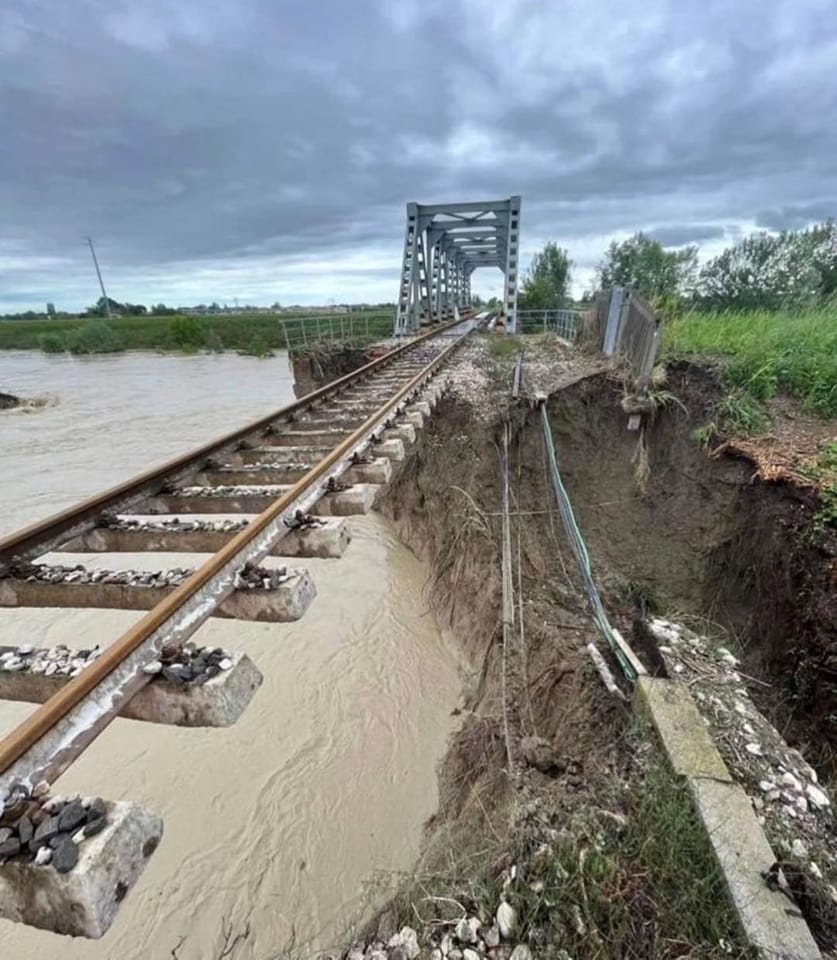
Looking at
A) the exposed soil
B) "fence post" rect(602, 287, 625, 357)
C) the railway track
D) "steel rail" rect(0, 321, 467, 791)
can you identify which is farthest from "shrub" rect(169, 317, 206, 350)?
"steel rail" rect(0, 321, 467, 791)

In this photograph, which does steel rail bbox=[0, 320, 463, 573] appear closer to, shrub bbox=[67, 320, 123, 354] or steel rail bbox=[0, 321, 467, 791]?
steel rail bbox=[0, 321, 467, 791]

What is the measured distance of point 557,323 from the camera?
15766 mm

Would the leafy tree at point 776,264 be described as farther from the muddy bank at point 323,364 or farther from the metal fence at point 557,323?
the muddy bank at point 323,364

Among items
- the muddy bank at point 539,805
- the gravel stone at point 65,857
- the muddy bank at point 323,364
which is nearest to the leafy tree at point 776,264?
the muddy bank at point 323,364

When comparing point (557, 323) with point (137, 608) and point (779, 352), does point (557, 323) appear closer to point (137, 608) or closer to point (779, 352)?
point (779, 352)

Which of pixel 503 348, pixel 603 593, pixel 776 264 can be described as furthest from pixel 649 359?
pixel 776 264

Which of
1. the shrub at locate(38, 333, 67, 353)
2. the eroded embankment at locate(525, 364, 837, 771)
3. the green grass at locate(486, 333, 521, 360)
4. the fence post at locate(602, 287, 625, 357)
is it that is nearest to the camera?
the eroded embankment at locate(525, 364, 837, 771)

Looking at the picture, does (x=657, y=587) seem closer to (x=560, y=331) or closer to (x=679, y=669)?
(x=679, y=669)

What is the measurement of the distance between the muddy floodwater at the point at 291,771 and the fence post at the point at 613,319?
516 cm

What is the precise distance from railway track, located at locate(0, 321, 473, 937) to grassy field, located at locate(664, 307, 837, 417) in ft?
13.5

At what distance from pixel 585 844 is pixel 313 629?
4.94 meters

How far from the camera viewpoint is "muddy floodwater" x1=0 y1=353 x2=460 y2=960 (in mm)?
3373

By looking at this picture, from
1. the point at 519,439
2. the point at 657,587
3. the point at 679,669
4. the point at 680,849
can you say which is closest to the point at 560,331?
the point at 519,439

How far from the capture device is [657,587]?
5.30 metres
